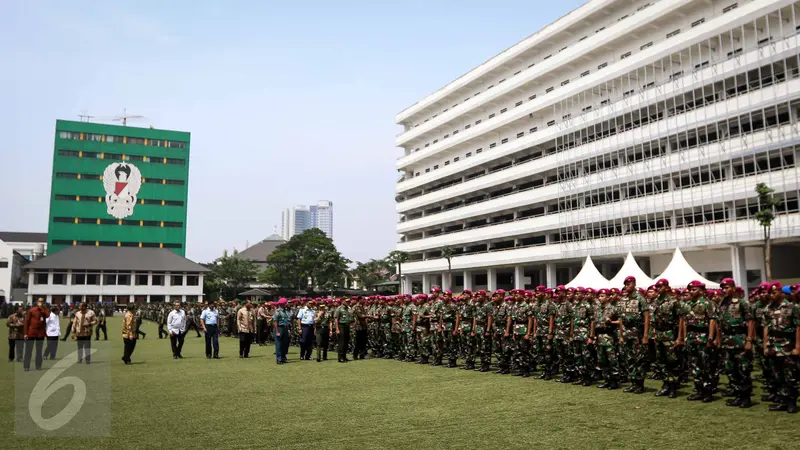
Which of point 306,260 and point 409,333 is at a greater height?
point 306,260

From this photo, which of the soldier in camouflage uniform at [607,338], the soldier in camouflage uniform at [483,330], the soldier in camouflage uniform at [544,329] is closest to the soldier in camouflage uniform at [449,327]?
the soldier in camouflage uniform at [483,330]

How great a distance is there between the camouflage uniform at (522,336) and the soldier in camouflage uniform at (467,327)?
4.79 feet

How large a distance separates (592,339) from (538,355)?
6.20ft

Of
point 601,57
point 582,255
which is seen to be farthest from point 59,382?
point 601,57

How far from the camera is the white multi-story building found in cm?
3222

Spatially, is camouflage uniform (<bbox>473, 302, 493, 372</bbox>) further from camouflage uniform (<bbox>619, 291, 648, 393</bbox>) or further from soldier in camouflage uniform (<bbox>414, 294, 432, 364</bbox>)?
camouflage uniform (<bbox>619, 291, 648, 393</bbox>)

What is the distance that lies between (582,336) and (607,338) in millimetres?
586

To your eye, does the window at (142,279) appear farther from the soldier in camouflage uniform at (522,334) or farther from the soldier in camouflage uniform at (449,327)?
the soldier in camouflage uniform at (522,334)

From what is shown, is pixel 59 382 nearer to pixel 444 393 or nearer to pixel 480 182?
pixel 444 393

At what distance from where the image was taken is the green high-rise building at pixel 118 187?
87125 mm

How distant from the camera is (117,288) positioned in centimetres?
7244

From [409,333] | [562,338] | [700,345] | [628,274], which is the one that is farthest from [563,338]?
[628,274]

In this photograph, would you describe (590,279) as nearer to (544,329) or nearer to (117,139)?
(544,329)

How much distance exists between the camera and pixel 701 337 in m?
9.62
